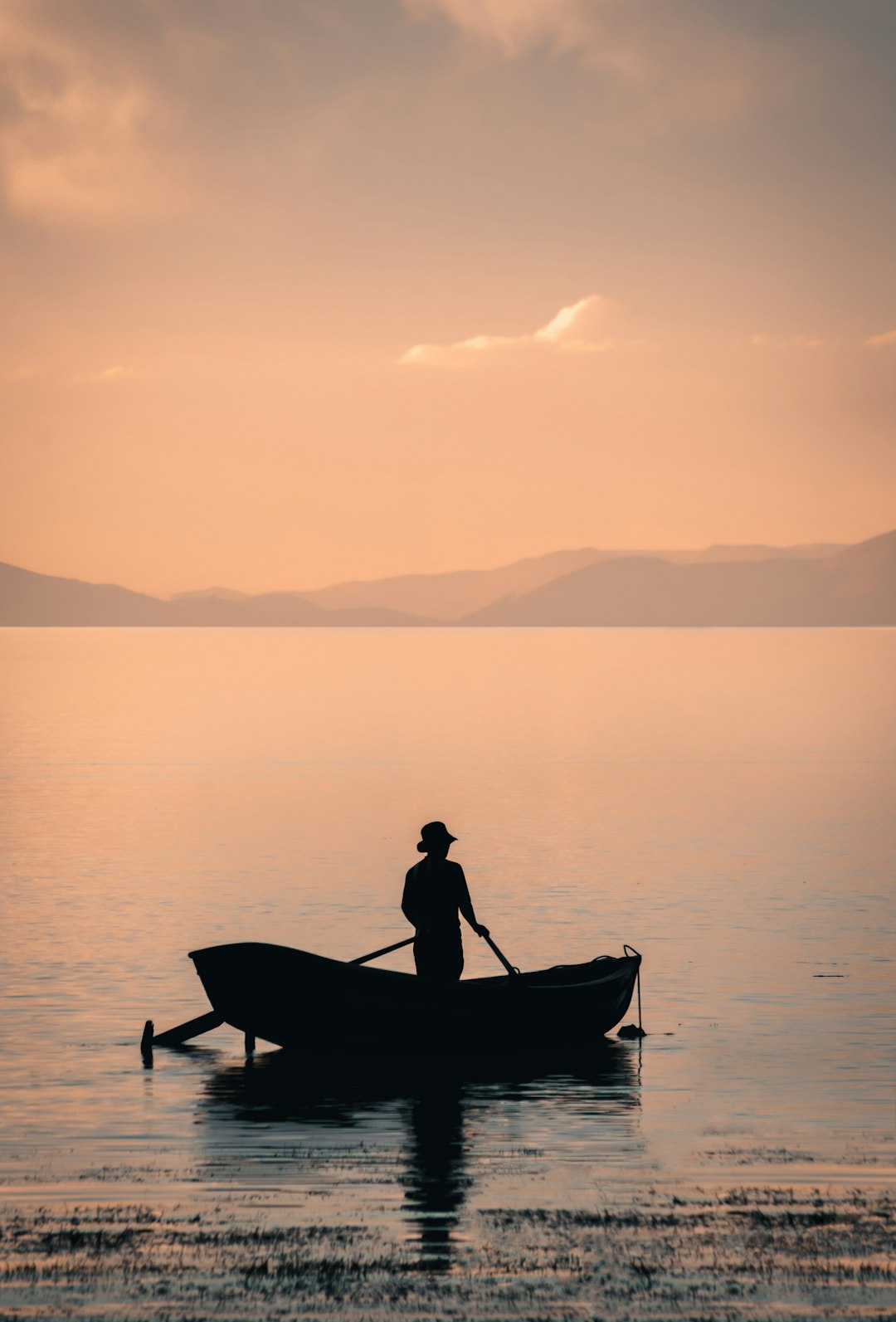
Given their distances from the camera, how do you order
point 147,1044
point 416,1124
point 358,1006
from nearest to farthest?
point 416,1124 → point 358,1006 → point 147,1044

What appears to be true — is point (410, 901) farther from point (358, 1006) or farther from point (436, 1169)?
point (436, 1169)

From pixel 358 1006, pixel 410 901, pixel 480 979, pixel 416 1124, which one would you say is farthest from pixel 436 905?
pixel 416 1124

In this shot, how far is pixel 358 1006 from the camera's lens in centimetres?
2091

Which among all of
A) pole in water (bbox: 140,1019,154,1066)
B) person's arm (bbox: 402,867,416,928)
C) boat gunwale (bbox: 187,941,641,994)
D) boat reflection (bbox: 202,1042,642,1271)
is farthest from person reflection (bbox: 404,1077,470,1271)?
pole in water (bbox: 140,1019,154,1066)

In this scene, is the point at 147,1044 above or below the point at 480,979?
→ below

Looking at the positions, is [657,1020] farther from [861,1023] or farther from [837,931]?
[837,931]

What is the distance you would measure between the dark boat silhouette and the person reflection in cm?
75

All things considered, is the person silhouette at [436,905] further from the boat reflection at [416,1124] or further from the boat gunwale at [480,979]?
the boat reflection at [416,1124]

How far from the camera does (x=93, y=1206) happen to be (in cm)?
1507

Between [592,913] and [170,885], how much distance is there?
1090 centimetres

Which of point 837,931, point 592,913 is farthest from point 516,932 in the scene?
point 837,931

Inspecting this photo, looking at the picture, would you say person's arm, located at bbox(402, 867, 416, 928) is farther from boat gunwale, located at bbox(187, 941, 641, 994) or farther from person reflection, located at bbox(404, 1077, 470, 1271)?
person reflection, located at bbox(404, 1077, 470, 1271)

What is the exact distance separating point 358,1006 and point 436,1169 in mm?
4544

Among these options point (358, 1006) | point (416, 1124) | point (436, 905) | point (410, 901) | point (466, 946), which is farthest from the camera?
point (466, 946)
